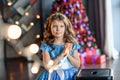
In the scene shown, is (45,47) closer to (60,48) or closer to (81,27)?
(60,48)

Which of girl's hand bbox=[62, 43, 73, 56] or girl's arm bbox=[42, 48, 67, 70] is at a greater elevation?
girl's hand bbox=[62, 43, 73, 56]

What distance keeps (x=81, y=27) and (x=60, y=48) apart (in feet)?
9.65

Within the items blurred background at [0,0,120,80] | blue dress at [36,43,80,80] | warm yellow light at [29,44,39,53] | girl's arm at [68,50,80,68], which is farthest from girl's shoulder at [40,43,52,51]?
blurred background at [0,0,120,80]

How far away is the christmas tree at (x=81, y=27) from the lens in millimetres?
4133

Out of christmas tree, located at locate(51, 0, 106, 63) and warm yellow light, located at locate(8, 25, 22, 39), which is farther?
christmas tree, located at locate(51, 0, 106, 63)

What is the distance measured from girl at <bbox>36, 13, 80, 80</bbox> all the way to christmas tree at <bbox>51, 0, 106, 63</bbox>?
277cm

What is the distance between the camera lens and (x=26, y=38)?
4734 mm

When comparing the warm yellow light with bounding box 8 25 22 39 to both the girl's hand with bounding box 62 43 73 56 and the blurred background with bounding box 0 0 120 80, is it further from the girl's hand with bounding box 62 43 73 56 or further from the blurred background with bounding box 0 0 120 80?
the blurred background with bounding box 0 0 120 80

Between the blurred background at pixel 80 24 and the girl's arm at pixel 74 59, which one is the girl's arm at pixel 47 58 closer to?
the girl's arm at pixel 74 59

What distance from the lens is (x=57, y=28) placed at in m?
1.23

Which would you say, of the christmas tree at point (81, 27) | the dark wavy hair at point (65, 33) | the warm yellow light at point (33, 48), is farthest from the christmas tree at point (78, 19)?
the warm yellow light at point (33, 48)

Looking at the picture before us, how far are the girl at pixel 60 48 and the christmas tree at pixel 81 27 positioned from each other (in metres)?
2.77

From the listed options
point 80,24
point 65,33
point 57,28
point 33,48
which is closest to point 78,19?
point 80,24

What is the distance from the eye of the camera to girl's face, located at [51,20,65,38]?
1.23m
